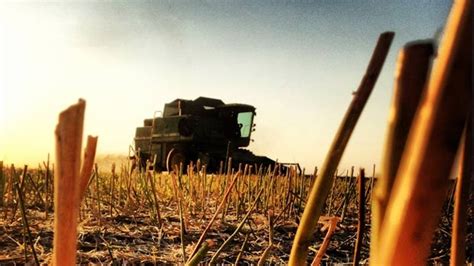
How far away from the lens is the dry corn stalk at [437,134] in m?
0.20

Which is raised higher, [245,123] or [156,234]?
[245,123]

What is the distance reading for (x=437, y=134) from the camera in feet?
0.68

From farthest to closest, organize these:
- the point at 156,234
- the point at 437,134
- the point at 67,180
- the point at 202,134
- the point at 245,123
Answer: the point at 245,123 → the point at 202,134 → the point at 156,234 → the point at 67,180 → the point at 437,134

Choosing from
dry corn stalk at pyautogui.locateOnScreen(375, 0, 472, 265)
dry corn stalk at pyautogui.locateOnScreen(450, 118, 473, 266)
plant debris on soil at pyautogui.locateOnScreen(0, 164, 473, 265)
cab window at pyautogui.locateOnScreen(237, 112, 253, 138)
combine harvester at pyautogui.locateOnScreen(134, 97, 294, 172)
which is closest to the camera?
dry corn stalk at pyautogui.locateOnScreen(375, 0, 472, 265)

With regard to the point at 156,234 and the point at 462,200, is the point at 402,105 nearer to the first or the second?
the point at 462,200

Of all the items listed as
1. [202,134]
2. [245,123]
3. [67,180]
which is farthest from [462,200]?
[245,123]

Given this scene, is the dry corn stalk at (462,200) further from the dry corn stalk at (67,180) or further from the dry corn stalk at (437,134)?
the dry corn stalk at (67,180)

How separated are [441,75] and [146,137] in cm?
1188

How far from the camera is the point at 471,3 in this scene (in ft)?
0.70

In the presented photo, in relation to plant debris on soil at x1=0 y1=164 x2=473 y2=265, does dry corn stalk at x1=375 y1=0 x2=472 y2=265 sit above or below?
above

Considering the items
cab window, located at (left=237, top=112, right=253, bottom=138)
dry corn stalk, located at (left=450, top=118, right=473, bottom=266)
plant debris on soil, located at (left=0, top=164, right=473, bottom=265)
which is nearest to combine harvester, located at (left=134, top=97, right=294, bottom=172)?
cab window, located at (left=237, top=112, right=253, bottom=138)

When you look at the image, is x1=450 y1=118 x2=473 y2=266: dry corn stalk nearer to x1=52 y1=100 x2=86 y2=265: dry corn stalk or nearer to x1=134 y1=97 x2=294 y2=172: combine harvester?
x1=52 y1=100 x2=86 y2=265: dry corn stalk

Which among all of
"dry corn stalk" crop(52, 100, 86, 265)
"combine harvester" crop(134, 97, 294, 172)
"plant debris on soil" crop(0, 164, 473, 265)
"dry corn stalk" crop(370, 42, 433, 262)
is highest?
"combine harvester" crop(134, 97, 294, 172)

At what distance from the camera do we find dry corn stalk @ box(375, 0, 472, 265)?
0.67 ft
